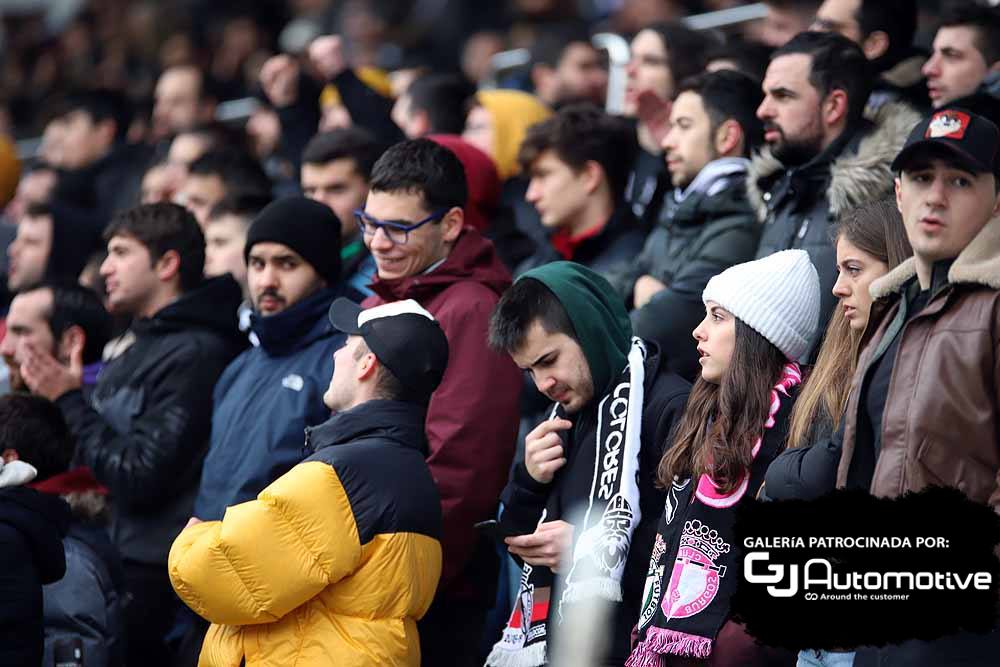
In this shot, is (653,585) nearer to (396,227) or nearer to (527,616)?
(527,616)

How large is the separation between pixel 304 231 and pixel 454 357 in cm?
107

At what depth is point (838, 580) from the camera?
14.5ft

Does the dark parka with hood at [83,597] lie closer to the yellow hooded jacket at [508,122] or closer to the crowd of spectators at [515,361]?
the crowd of spectators at [515,361]

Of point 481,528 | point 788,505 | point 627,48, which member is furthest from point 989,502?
point 627,48

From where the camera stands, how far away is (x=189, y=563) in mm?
5004

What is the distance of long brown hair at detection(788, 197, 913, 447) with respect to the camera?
4.64 metres

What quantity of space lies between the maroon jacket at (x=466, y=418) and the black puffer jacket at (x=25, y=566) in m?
1.34

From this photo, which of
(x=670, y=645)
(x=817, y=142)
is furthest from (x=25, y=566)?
(x=817, y=142)

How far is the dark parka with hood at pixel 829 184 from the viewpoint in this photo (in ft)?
19.5

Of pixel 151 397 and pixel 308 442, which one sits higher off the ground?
pixel 308 442

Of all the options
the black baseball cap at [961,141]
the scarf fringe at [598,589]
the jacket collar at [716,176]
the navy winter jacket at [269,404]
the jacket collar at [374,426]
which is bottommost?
the navy winter jacket at [269,404]

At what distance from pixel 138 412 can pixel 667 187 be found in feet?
8.81

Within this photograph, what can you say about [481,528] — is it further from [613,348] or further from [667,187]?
[667,187]

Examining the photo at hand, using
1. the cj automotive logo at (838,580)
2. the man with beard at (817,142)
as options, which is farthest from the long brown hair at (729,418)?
the man with beard at (817,142)
